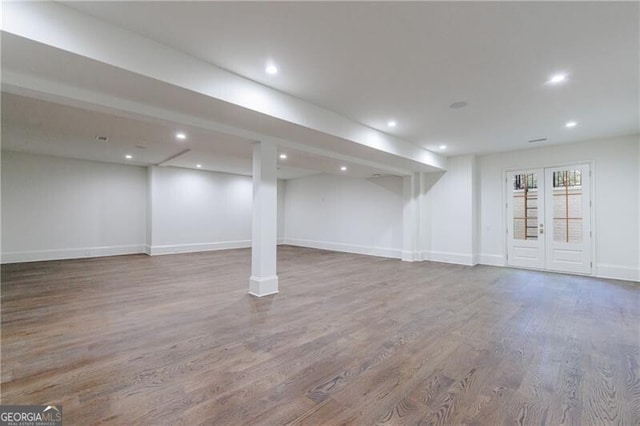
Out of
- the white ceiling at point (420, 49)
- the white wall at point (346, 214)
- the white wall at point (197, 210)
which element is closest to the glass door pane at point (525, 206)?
the white ceiling at point (420, 49)

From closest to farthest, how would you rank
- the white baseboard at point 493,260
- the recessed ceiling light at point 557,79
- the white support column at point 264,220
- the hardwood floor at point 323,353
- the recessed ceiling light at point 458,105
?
1. the hardwood floor at point 323,353
2. the recessed ceiling light at point 557,79
3. the recessed ceiling light at point 458,105
4. the white support column at point 264,220
5. the white baseboard at point 493,260

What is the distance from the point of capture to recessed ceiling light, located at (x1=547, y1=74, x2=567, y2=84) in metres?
3.25

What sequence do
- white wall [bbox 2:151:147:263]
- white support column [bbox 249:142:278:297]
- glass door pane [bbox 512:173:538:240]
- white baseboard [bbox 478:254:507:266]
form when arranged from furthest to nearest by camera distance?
white baseboard [bbox 478:254:507:266] < white wall [bbox 2:151:147:263] < glass door pane [bbox 512:173:538:240] < white support column [bbox 249:142:278:297]

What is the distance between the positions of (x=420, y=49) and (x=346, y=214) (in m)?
7.21

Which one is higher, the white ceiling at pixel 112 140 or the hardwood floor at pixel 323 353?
the white ceiling at pixel 112 140

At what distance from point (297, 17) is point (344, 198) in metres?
7.68

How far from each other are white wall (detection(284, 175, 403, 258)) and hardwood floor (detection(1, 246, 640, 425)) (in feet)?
12.7

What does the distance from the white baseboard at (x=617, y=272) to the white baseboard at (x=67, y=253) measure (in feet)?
37.5

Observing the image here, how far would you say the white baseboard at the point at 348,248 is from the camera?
854cm

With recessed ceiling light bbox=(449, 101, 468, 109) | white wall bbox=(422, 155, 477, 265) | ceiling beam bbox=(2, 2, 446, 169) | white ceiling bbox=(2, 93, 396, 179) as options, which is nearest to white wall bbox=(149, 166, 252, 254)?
white ceiling bbox=(2, 93, 396, 179)

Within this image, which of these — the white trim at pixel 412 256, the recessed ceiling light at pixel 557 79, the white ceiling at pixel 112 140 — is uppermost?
the recessed ceiling light at pixel 557 79

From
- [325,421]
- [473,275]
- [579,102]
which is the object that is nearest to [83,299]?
[325,421]

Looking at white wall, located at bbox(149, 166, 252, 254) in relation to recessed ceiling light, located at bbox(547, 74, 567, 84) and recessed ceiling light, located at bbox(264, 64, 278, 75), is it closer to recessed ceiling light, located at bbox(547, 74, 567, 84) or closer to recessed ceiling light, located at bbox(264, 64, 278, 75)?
recessed ceiling light, located at bbox(264, 64, 278, 75)

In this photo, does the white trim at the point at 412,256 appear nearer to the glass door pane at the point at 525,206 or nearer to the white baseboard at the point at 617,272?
the glass door pane at the point at 525,206
